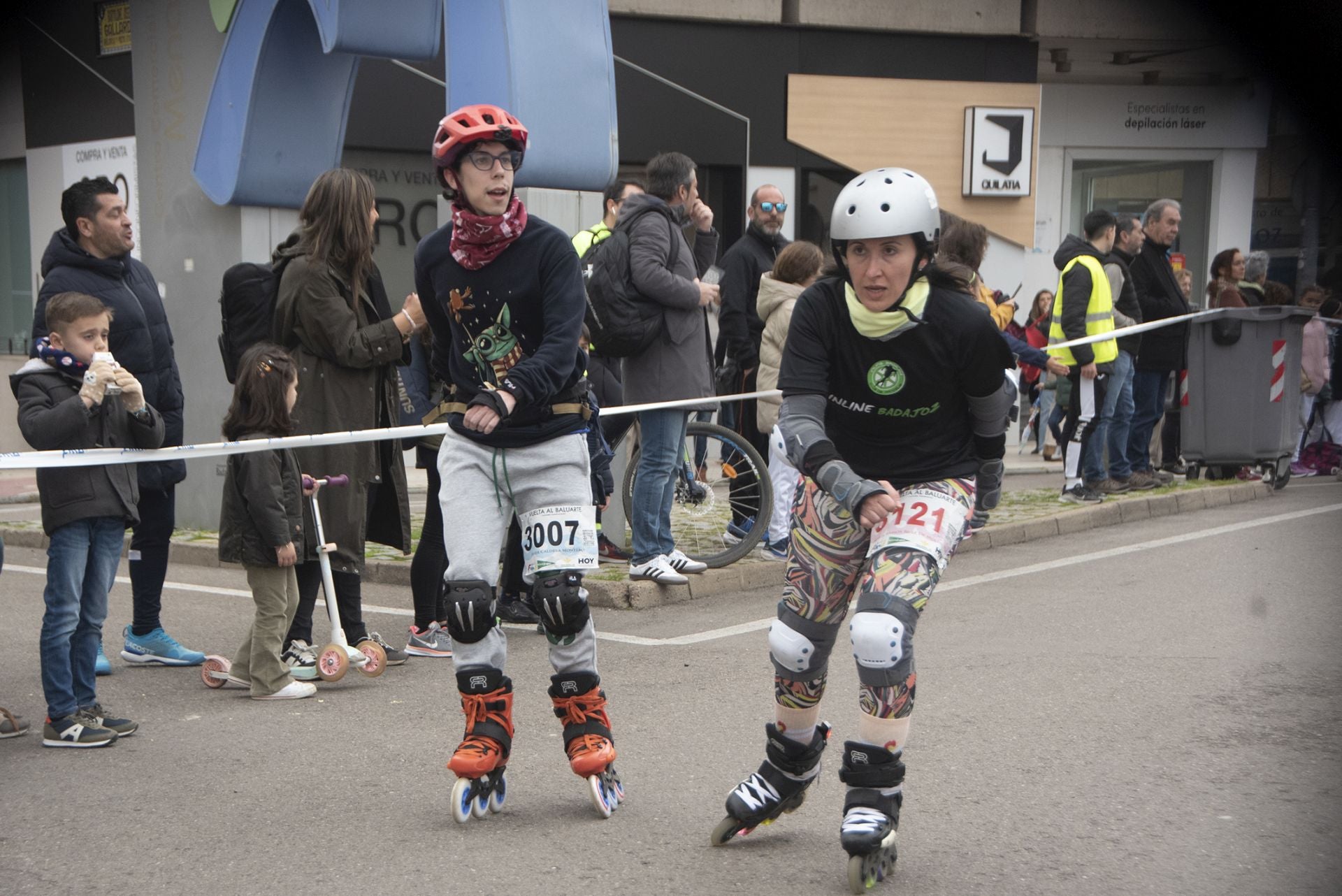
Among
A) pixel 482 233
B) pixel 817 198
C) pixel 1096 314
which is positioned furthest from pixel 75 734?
pixel 817 198

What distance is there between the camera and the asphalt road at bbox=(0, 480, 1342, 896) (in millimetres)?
3707

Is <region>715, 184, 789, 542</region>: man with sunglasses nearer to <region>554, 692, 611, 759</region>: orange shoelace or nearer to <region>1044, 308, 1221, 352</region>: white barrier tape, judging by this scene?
<region>1044, 308, 1221, 352</region>: white barrier tape

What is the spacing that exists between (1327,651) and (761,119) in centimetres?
1171

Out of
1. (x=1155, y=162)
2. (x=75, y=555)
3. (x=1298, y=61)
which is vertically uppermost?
(x=1155, y=162)

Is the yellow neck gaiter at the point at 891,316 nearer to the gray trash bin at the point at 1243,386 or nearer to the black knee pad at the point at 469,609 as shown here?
the black knee pad at the point at 469,609

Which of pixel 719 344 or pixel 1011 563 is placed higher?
pixel 719 344

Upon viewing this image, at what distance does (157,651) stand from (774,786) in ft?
11.5

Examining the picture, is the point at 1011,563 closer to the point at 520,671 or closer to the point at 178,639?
the point at 520,671

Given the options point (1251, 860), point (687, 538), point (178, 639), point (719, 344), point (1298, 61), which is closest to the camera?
point (1298, 61)

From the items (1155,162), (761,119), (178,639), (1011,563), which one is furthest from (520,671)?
(1155,162)

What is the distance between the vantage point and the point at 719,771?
461 cm

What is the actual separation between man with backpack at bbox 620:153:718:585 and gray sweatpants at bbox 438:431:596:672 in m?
3.19

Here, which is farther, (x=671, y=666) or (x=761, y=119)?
(x=761, y=119)

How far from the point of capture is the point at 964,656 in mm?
6238
